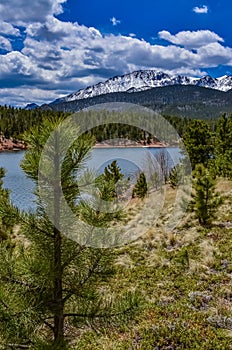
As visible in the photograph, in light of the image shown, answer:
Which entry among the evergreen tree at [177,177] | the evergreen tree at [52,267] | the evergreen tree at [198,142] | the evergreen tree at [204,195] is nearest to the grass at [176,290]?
the evergreen tree at [52,267]

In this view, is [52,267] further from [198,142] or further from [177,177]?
[198,142]

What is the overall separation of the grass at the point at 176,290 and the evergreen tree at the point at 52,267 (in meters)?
0.33

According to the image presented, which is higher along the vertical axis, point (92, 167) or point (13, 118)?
point (13, 118)

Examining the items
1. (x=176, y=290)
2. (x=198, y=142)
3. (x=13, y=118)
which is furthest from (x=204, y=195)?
(x=13, y=118)

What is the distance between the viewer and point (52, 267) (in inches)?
154

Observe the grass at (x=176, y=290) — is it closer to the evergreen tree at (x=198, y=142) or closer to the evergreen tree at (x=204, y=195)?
the evergreen tree at (x=204, y=195)

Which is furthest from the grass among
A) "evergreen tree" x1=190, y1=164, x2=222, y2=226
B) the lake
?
the lake

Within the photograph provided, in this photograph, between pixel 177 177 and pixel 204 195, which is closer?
pixel 204 195

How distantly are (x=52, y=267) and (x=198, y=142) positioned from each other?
3157cm

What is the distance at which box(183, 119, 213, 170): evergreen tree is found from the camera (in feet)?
110

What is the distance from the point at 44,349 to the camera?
3.62 metres

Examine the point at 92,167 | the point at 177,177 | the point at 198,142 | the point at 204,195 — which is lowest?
the point at 177,177

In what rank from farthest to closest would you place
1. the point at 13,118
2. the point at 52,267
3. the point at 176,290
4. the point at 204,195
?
the point at 13,118
the point at 204,195
the point at 176,290
the point at 52,267

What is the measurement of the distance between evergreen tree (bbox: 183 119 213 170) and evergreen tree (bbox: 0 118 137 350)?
3036 cm
